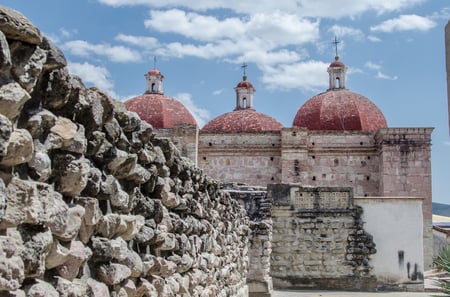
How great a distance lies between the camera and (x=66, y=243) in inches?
89.3

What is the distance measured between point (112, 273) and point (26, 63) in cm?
111

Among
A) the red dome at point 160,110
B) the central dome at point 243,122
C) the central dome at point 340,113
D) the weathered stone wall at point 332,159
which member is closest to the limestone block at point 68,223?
the weathered stone wall at point 332,159

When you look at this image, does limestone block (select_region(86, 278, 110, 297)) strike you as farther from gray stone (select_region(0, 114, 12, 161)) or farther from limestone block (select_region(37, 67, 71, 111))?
gray stone (select_region(0, 114, 12, 161))

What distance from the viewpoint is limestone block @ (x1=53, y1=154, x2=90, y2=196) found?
89.3 inches

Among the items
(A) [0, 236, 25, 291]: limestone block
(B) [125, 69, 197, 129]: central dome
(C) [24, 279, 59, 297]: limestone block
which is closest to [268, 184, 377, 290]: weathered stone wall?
(C) [24, 279, 59, 297]: limestone block

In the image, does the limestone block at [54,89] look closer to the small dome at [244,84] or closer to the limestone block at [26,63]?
the limestone block at [26,63]

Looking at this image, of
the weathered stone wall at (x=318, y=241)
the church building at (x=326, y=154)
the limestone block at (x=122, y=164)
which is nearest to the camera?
the limestone block at (x=122, y=164)

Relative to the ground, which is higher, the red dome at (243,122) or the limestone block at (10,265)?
the red dome at (243,122)

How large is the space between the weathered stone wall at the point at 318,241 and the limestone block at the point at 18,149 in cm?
1277

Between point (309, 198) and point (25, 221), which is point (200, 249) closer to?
point (25, 221)

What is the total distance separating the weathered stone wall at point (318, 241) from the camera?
14336 mm

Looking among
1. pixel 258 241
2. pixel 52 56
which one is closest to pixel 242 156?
pixel 258 241

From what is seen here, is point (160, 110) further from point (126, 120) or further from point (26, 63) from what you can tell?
point (26, 63)

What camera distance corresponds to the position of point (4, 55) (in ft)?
5.82
